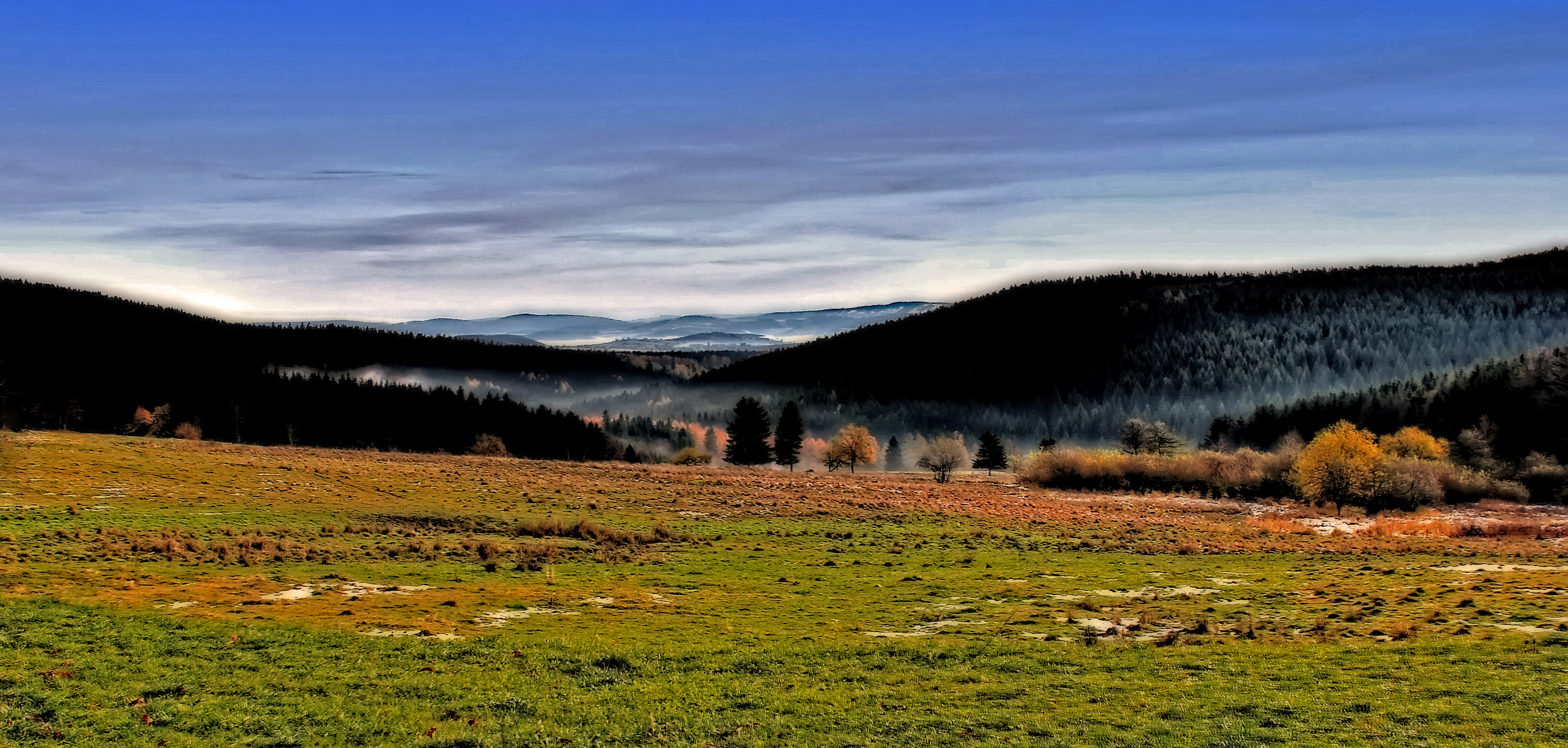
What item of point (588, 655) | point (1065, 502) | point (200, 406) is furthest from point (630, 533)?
point (200, 406)

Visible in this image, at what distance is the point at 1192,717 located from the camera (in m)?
17.3

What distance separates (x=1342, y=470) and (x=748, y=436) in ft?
262

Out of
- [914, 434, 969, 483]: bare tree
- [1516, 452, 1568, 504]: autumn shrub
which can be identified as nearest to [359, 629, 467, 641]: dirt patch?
[914, 434, 969, 483]: bare tree

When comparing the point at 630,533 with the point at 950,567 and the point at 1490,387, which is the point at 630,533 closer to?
the point at 950,567

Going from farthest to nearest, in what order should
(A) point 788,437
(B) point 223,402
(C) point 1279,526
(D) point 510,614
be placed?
(B) point 223,402 < (A) point 788,437 < (C) point 1279,526 < (D) point 510,614

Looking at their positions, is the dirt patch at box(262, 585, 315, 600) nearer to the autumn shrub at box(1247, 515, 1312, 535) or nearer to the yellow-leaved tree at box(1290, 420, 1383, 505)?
the autumn shrub at box(1247, 515, 1312, 535)

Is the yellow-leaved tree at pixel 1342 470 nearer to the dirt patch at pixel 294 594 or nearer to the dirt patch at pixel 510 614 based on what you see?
the dirt patch at pixel 510 614

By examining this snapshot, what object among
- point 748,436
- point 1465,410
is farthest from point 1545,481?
point 748,436

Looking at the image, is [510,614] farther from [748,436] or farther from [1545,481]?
[1545,481]

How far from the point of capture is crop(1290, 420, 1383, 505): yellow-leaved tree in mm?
90500

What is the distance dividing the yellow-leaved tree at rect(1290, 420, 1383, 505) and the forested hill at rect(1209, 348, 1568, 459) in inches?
1702

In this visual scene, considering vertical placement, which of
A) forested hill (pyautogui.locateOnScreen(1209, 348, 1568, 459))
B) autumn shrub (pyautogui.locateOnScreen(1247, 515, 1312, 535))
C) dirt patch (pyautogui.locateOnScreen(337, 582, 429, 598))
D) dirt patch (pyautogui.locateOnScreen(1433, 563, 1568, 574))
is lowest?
autumn shrub (pyautogui.locateOnScreen(1247, 515, 1312, 535))

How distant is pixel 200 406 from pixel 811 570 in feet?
477

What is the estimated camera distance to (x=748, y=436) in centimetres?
14525
